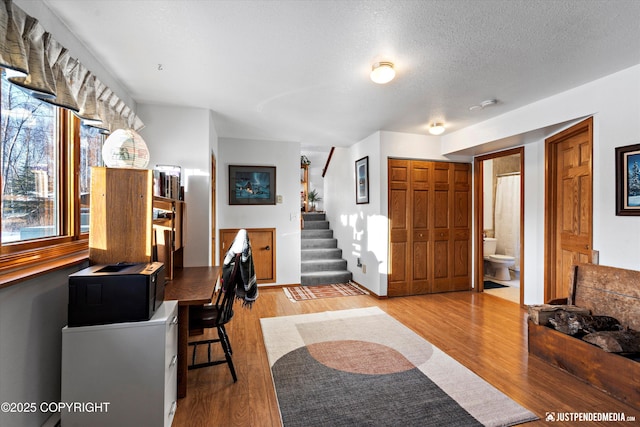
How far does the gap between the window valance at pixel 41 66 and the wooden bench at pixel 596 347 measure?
11.8 ft

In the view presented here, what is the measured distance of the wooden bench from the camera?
1888 mm

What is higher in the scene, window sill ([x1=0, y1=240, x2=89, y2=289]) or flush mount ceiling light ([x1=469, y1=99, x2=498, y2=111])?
flush mount ceiling light ([x1=469, y1=99, x2=498, y2=111])

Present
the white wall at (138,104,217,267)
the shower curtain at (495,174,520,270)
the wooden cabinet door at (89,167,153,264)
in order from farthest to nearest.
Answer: the shower curtain at (495,174,520,270) → the white wall at (138,104,217,267) → the wooden cabinet door at (89,167,153,264)

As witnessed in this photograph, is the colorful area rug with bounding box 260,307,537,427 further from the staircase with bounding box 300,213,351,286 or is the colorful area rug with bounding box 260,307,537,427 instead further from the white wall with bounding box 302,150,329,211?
the white wall with bounding box 302,150,329,211

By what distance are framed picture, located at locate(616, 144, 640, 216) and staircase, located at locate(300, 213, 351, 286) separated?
359 cm

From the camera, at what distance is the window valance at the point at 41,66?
4.16 feet

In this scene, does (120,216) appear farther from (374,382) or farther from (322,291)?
(322,291)

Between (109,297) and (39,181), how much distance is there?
2.82 ft

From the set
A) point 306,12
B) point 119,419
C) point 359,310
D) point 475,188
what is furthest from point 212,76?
point 475,188

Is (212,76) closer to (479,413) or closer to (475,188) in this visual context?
(479,413)

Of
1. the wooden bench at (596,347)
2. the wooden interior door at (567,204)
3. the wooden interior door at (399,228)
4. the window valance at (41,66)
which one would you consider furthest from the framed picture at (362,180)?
the window valance at (41,66)

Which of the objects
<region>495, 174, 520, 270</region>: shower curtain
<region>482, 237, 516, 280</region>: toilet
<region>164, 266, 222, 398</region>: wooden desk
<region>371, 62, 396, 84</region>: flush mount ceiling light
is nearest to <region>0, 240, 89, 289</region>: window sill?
<region>164, 266, 222, 398</region>: wooden desk

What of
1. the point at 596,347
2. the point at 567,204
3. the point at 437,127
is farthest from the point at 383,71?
the point at 567,204

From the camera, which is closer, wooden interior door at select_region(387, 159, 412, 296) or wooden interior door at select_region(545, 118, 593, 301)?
wooden interior door at select_region(545, 118, 593, 301)
